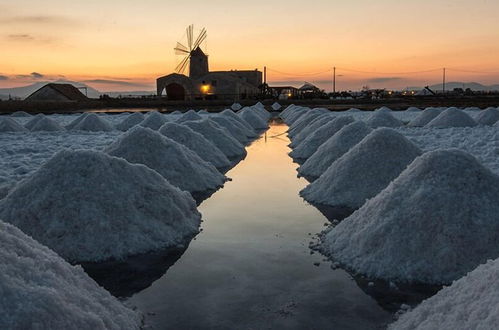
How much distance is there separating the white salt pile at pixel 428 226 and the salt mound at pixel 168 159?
407 cm

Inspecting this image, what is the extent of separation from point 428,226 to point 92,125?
21565 mm

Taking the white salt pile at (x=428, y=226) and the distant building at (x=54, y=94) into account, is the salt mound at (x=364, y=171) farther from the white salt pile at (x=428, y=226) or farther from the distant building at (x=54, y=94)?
the distant building at (x=54, y=94)

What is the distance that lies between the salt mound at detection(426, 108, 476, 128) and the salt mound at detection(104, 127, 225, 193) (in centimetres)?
1517

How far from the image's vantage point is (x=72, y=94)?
50.4m

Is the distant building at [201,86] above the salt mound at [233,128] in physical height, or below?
above

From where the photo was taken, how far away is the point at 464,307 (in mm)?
2943

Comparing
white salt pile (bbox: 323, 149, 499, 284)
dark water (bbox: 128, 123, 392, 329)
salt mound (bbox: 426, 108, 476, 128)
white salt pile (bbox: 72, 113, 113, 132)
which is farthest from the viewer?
white salt pile (bbox: 72, 113, 113, 132)

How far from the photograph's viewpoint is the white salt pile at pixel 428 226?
15.1 ft

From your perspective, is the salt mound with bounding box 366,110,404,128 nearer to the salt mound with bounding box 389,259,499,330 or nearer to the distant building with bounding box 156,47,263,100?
the salt mound with bounding box 389,259,499,330

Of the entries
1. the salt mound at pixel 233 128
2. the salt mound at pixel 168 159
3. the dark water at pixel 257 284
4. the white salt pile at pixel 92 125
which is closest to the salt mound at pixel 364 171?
the dark water at pixel 257 284

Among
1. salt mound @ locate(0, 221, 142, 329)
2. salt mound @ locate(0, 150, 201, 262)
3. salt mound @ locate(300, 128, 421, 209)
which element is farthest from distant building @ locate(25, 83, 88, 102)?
salt mound @ locate(0, 221, 142, 329)

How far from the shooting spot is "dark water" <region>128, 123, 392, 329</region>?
3725 mm

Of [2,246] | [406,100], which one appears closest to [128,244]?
[2,246]

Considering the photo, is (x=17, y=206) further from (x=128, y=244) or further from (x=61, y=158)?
(x=128, y=244)
